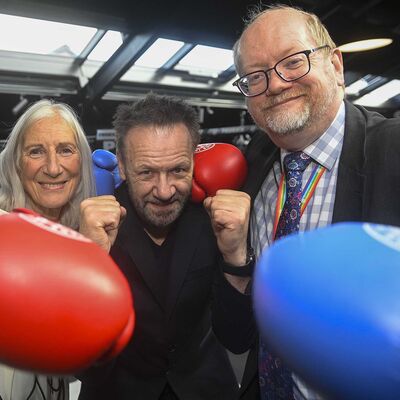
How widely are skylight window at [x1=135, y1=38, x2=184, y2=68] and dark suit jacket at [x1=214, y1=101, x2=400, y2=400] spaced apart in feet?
14.6

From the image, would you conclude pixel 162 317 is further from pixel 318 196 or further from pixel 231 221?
pixel 318 196

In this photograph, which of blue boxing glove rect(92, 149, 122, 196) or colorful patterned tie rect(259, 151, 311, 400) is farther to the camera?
blue boxing glove rect(92, 149, 122, 196)

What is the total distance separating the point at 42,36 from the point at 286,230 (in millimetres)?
4493

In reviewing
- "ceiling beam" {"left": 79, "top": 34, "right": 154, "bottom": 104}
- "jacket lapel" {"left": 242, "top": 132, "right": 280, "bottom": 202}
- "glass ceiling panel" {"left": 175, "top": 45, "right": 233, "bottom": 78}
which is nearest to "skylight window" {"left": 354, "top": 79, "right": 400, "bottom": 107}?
"glass ceiling panel" {"left": 175, "top": 45, "right": 233, "bottom": 78}

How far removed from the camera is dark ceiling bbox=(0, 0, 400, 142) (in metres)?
3.92

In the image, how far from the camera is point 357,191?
1.00 meters

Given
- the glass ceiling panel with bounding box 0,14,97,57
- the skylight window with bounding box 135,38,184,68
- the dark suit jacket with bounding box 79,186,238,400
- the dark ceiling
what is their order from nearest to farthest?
the dark suit jacket with bounding box 79,186,238,400 → the dark ceiling → the glass ceiling panel with bounding box 0,14,97,57 → the skylight window with bounding box 135,38,184,68

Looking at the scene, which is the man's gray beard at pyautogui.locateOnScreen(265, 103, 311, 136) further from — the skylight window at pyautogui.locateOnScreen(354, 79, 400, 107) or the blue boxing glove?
the skylight window at pyautogui.locateOnScreen(354, 79, 400, 107)

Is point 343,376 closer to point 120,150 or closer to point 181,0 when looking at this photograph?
point 120,150

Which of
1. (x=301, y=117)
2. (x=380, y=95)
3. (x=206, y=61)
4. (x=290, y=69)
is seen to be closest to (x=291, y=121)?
(x=301, y=117)

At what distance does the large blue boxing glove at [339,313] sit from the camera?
427mm

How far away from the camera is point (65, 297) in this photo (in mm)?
514

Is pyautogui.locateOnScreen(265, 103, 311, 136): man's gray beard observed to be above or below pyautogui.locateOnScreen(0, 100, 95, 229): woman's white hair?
above

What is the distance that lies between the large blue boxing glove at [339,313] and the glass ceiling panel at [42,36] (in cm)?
436
